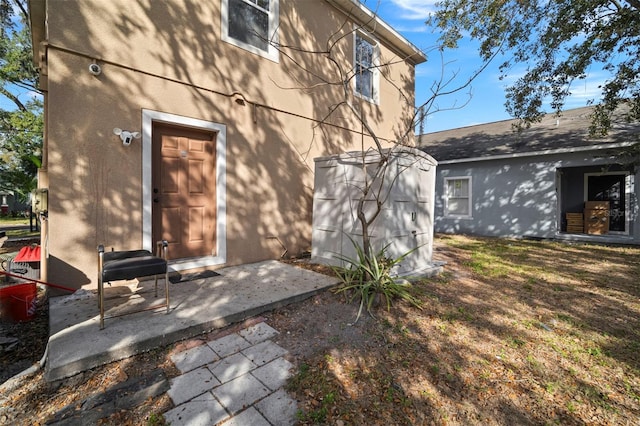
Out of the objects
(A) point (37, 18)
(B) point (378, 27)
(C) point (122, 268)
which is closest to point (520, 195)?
(B) point (378, 27)

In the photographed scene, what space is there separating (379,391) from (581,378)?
1.62m

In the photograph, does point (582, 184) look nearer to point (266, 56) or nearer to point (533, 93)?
point (533, 93)

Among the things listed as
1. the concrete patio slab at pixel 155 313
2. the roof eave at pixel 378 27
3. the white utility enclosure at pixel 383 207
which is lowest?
the concrete patio slab at pixel 155 313

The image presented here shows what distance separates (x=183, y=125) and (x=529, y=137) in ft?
38.8

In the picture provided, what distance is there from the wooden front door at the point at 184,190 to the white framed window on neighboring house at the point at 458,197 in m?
9.51

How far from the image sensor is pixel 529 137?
1070cm

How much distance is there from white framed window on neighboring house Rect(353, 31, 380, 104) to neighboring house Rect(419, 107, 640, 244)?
4790 millimetres

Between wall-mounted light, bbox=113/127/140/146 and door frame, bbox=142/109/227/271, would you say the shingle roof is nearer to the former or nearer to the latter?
door frame, bbox=142/109/227/271

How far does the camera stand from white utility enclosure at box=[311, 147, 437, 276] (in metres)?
4.23

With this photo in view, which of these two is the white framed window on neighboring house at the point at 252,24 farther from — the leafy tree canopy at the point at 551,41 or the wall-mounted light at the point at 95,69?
the leafy tree canopy at the point at 551,41

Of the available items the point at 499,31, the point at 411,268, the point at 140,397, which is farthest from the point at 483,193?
the point at 140,397

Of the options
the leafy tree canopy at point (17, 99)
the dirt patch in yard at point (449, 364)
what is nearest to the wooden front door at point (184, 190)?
the dirt patch in yard at point (449, 364)

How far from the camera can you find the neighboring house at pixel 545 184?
848cm

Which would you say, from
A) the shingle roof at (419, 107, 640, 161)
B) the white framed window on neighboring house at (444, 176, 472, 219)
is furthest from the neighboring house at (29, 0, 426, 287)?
the shingle roof at (419, 107, 640, 161)
